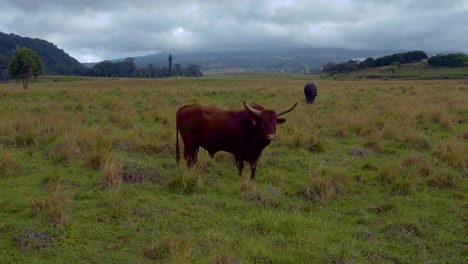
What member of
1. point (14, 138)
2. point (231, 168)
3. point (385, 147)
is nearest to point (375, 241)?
point (231, 168)

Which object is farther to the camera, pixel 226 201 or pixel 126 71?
pixel 126 71

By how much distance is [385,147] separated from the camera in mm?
9664

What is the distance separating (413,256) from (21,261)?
4137 mm

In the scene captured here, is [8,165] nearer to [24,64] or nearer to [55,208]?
[55,208]

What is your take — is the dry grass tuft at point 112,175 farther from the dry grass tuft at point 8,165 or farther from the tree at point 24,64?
the tree at point 24,64

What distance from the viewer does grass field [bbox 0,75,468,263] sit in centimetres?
451

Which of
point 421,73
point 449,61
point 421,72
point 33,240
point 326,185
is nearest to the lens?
point 33,240

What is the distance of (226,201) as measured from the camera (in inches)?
235

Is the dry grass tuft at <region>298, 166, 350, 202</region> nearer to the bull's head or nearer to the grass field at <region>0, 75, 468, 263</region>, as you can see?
the grass field at <region>0, 75, 468, 263</region>

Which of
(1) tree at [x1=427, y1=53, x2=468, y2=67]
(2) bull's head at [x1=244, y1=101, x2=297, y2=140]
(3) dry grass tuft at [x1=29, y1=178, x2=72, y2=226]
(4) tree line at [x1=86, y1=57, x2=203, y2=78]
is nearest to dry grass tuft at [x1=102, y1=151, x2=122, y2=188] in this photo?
(3) dry grass tuft at [x1=29, y1=178, x2=72, y2=226]

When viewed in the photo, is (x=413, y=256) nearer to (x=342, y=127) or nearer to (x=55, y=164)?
(x=55, y=164)

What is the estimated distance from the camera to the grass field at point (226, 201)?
451 cm

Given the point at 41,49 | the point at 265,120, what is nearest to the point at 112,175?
the point at 265,120

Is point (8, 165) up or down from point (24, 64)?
down
